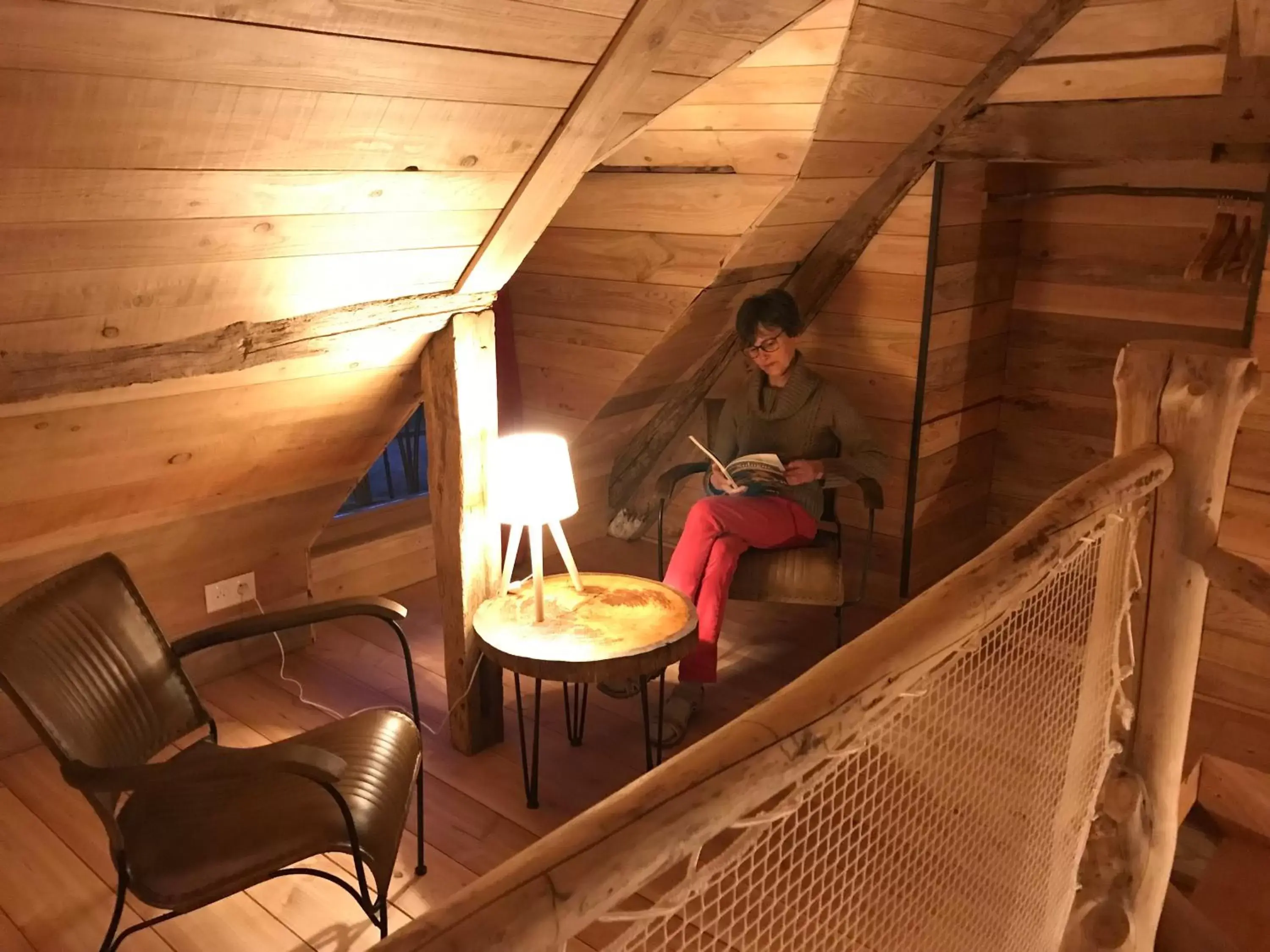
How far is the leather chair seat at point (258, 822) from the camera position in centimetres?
165

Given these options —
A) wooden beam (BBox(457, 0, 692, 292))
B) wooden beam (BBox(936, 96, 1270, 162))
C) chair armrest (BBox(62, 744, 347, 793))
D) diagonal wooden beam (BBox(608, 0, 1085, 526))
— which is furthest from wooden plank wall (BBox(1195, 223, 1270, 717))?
chair armrest (BBox(62, 744, 347, 793))

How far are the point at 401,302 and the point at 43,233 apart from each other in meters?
0.78

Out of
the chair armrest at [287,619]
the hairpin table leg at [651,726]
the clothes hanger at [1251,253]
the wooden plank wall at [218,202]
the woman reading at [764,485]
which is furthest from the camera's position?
the woman reading at [764,485]

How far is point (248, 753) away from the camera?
5.69 ft

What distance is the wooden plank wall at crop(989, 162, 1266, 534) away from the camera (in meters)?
3.25

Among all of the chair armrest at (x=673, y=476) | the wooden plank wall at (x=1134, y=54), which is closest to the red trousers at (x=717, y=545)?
the chair armrest at (x=673, y=476)

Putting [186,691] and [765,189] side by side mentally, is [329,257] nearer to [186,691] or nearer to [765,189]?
[186,691]

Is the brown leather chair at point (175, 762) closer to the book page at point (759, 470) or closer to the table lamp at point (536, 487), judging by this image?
the table lamp at point (536, 487)

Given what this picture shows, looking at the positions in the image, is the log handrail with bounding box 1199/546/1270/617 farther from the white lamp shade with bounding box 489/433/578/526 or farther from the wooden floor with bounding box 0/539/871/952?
the wooden floor with bounding box 0/539/871/952

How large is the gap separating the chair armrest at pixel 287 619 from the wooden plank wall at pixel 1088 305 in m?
2.50

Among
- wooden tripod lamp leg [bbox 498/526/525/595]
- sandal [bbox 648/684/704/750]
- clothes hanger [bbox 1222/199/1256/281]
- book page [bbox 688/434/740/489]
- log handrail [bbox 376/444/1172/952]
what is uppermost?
clothes hanger [bbox 1222/199/1256/281]

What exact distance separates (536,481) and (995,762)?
3.73ft

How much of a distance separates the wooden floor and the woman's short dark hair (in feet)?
3.45

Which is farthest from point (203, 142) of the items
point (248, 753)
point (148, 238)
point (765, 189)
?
point (765, 189)
